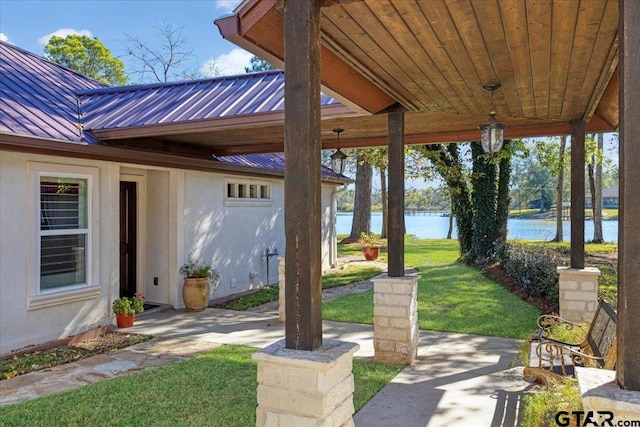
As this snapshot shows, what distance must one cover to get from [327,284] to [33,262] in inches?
264

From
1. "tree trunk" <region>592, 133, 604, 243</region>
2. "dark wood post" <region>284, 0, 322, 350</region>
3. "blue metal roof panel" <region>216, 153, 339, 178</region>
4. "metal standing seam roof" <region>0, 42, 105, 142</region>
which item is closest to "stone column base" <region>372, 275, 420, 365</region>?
"dark wood post" <region>284, 0, 322, 350</region>

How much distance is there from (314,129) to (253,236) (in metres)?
8.17

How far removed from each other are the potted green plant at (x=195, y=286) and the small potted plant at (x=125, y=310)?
116 cm

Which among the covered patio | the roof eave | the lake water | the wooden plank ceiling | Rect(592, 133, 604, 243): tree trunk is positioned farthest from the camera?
the lake water

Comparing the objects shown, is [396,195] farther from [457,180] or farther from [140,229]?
[457,180]

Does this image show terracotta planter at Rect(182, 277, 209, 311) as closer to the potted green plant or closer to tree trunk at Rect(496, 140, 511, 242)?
the potted green plant

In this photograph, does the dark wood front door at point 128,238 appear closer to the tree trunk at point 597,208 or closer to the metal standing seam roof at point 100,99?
the metal standing seam roof at point 100,99

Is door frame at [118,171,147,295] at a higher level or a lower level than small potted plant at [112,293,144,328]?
higher

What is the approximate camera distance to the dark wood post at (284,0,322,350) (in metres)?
2.60

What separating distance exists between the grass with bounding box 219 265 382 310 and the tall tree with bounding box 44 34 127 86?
18828 millimetres

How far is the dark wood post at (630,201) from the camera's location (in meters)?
2.05

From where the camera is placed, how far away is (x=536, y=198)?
49.0m

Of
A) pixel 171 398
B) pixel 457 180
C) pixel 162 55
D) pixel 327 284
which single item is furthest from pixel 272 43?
pixel 162 55

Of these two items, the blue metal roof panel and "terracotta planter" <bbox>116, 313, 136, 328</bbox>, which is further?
the blue metal roof panel
